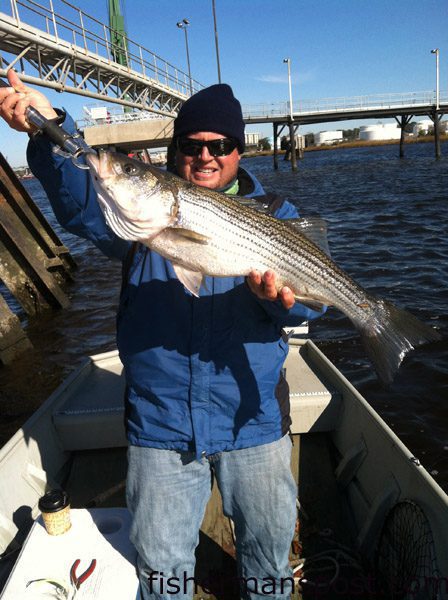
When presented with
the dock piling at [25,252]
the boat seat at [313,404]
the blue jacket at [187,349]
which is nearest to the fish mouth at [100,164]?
the blue jacket at [187,349]

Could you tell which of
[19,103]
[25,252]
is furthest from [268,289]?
[25,252]

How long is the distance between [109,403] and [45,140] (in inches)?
133

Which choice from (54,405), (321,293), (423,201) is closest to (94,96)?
(423,201)

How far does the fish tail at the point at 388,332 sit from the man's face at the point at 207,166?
144 cm

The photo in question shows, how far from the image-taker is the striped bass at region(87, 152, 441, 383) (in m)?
2.83

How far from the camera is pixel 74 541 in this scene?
3.42 meters

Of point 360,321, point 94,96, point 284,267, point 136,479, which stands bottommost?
point 136,479

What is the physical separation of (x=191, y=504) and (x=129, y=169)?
2.26m

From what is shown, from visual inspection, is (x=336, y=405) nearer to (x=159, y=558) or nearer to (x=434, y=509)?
(x=434, y=509)

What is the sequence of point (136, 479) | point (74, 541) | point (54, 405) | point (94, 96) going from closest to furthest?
point (136, 479)
point (74, 541)
point (54, 405)
point (94, 96)

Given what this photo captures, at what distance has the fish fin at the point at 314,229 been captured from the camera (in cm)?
325

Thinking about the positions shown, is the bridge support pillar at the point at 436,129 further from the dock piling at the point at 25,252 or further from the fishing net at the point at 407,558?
the fishing net at the point at 407,558

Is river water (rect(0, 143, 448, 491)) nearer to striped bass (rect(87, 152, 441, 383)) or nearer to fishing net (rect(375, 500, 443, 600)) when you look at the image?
fishing net (rect(375, 500, 443, 600))

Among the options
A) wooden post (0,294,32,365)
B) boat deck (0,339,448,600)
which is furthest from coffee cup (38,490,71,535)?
wooden post (0,294,32,365)
